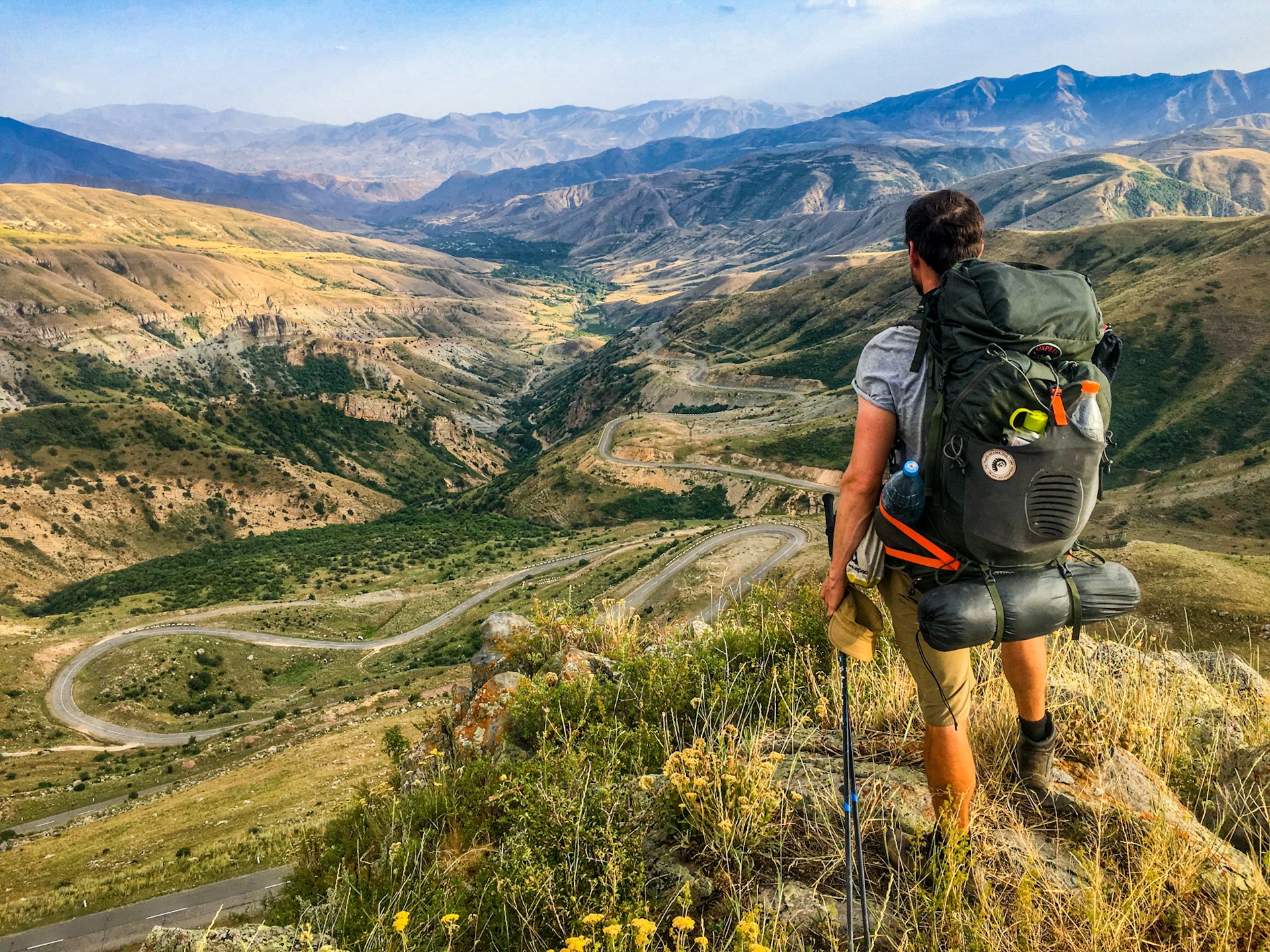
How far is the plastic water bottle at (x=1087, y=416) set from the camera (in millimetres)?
2809

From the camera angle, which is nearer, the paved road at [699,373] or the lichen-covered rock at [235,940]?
the lichen-covered rock at [235,940]

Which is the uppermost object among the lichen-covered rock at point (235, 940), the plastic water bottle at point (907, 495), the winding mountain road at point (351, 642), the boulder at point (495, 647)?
the plastic water bottle at point (907, 495)

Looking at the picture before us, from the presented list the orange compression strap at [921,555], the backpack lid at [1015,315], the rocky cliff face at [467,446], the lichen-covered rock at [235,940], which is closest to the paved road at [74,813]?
the lichen-covered rock at [235,940]

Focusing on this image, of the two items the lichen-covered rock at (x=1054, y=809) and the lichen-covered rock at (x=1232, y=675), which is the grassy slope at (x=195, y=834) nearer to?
the lichen-covered rock at (x=1054, y=809)

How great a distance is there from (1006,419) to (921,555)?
2.44ft

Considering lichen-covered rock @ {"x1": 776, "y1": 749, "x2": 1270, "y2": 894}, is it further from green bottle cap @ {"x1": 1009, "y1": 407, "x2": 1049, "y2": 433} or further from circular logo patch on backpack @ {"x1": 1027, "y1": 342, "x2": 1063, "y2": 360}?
circular logo patch on backpack @ {"x1": 1027, "y1": 342, "x2": 1063, "y2": 360}

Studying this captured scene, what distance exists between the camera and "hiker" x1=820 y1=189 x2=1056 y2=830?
3.18 meters

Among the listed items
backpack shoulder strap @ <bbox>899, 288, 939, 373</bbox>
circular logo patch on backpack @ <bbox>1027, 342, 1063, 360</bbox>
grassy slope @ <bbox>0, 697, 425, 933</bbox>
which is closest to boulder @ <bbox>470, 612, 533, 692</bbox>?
grassy slope @ <bbox>0, 697, 425, 933</bbox>

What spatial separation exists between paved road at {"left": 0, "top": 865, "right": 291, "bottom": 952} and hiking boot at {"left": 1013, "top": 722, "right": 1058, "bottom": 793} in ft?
50.4

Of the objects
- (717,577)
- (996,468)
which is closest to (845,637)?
(996,468)

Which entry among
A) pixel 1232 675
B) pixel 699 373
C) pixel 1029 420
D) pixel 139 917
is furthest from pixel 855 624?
pixel 699 373

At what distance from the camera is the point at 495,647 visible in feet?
28.7

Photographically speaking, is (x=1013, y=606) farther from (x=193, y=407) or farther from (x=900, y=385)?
(x=193, y=407)

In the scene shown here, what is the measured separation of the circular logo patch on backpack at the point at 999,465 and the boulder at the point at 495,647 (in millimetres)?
6609
